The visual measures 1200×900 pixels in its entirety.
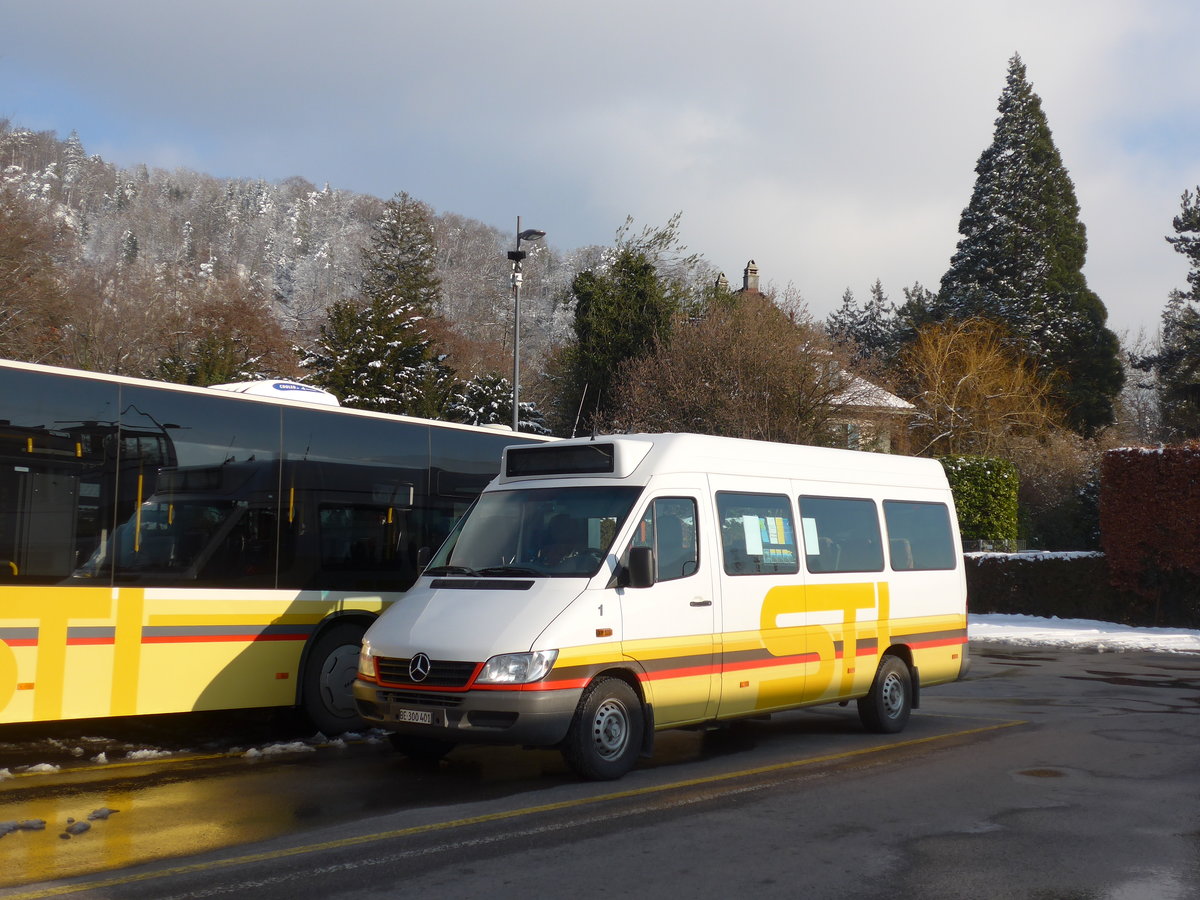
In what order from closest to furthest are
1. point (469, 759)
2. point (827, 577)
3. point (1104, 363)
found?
point (469, 759)
point (827, 577)
point (1104, 363)

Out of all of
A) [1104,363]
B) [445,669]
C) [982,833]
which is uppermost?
[1104,363]

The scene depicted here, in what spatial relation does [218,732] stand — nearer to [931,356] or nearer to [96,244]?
[931,356]

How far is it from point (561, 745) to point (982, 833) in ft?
9.46

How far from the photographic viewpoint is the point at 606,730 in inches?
348

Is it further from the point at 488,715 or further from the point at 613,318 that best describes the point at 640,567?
the point at 613,318

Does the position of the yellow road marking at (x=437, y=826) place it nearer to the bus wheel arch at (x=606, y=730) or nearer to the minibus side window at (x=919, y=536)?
the bus wheel arch at (x=606, y=730)

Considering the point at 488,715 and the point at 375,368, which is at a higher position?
the point at 375,368

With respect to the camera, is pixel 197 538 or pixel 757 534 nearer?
pixel 197 538

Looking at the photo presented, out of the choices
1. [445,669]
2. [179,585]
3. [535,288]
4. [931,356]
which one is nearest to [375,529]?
[179,585]

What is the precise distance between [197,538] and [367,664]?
212 centimetres

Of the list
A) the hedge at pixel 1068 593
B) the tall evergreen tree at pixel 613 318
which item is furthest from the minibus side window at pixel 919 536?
the tall evergreen tree at pixel 613 318

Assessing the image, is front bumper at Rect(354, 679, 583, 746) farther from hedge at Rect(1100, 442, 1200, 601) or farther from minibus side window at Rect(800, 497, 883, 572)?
hedge at Rect(1100, 442, 1200, 601)

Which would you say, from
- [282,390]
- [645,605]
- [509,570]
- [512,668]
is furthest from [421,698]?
[282,390]

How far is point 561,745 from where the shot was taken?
8.59 meters
